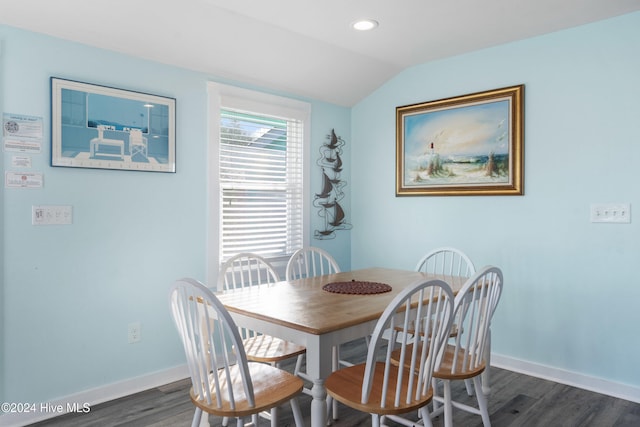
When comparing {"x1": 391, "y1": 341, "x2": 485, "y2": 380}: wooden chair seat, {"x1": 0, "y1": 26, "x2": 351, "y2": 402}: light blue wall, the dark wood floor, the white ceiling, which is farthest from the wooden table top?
the white ceiling

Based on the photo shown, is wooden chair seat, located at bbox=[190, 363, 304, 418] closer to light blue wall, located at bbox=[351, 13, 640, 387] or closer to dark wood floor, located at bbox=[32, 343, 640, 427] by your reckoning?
dark wood floor, located at bbox=[32, 343, 640, 427]

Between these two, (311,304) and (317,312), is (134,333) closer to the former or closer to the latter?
(311,304)

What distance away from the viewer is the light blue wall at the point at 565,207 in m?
2.72

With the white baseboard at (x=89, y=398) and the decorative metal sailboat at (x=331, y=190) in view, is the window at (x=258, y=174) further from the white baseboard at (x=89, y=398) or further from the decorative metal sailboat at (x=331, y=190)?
the white baseboard at (x=89, y=398)

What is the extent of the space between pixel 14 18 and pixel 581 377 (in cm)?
391

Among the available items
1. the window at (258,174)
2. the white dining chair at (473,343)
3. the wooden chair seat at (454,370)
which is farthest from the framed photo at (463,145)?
the wooden chair seat at (454,370)

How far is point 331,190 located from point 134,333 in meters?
2.04

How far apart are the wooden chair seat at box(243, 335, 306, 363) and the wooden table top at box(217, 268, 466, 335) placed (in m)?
0.22

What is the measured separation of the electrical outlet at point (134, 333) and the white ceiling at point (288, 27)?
1688mm

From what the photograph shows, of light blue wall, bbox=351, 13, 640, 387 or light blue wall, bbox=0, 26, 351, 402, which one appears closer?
light blue wall, bbox=0, 26, 351, 402

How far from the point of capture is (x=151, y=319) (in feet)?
9.35

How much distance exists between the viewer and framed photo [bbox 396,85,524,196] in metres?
3.17

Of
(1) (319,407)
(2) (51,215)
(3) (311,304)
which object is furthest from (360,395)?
(2) (51,215)

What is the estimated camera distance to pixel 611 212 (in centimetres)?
275
